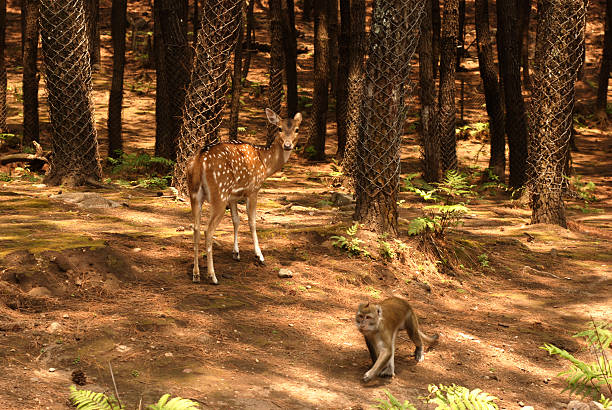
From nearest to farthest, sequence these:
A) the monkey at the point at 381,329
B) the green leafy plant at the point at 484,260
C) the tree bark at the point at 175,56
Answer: the monkey at the point at 381,329, the green leafy plant at the point at 484,260, the tree bark at the point at 175,56

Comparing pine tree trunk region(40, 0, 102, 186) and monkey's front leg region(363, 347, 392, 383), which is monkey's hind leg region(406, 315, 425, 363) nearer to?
monkey's front leg region(363, 347, 392, 383)

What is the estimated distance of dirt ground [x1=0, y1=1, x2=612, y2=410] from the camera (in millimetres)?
6621

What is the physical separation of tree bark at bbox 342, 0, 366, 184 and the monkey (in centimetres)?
1155

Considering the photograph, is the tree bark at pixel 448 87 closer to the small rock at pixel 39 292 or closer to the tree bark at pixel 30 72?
the tree bark at pixel 30 72

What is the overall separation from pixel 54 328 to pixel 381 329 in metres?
3.48

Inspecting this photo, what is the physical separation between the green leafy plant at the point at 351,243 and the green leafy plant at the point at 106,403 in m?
5.57

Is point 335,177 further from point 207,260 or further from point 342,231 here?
point 207,260

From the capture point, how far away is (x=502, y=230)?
14727 mm

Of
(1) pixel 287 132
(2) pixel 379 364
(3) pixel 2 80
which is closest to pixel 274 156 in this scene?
(1) pixel 287 132

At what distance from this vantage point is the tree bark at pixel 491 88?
843 inches

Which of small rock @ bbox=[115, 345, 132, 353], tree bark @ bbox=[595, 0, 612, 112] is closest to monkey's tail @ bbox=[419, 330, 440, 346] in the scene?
small rock @ bbox=[115, 345, 132, 353]

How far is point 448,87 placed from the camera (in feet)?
70.0

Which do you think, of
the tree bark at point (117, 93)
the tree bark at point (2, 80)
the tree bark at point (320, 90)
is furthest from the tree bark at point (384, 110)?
the tree bark at point (2, 80)

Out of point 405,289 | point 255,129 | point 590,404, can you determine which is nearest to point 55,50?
point 405,289
